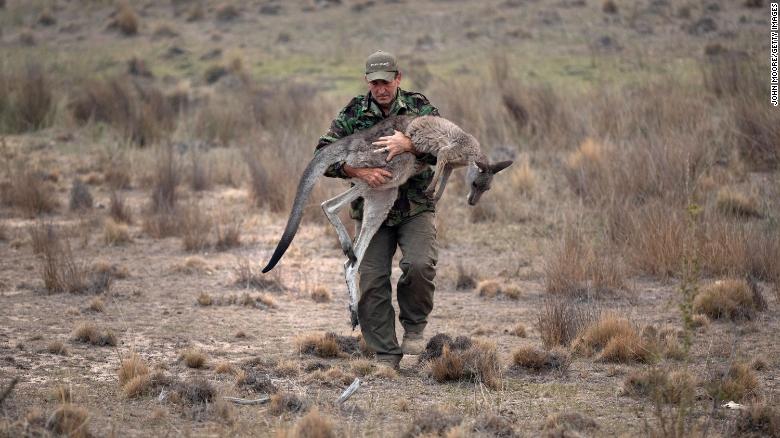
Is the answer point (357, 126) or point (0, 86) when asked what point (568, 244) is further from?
point (0, 86)

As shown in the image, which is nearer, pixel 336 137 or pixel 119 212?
pixel 336 137

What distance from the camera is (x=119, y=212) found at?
11.1 meters

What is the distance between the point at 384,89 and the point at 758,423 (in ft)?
9.66

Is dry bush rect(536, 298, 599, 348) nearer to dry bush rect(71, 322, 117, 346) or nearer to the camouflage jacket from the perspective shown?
the camouflage jacket

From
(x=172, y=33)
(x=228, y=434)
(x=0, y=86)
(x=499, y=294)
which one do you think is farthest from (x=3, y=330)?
(x=172, y=33)

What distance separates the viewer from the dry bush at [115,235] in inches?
404

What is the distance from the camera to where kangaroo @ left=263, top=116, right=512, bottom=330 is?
6035 millimetres

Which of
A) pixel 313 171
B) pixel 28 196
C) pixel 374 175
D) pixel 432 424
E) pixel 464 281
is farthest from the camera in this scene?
pixel 28 196

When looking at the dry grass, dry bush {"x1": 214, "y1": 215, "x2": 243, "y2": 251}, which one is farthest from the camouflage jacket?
dry bush {"x1": 214, "y1": 215, "x2": 243, "y2": 251}

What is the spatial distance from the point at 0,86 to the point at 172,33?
10.6m

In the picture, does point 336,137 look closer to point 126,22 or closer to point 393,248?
point 393,248

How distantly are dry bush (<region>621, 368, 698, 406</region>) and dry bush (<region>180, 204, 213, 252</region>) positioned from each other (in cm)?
541

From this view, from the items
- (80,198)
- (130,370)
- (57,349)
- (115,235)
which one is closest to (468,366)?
(130,370)

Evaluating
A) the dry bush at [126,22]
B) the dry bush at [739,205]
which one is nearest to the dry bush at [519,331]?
the dry bush at [739,205]
